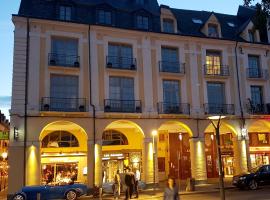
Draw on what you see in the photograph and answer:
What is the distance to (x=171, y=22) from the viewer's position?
28438mm

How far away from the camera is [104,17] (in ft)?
87.7

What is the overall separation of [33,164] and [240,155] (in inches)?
602

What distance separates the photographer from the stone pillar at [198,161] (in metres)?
26.3

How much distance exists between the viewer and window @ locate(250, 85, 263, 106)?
29436mm

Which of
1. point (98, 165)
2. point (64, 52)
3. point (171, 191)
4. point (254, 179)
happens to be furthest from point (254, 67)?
point (171, 191)

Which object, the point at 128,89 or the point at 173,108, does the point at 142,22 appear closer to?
the point at 128,89

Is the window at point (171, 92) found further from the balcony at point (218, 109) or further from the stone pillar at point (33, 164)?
the stone pillar at point (33, 164)

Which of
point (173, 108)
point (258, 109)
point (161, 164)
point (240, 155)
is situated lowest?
point (161, 164)

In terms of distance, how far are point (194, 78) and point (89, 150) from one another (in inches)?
382

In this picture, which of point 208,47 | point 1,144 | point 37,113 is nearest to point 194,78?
point 208,47

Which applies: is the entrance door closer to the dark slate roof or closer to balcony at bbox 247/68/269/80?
balcony at bbox 247/68/269/80

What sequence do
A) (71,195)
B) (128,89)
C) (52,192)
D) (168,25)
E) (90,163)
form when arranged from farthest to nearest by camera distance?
(168,25), (128,89), (90,163), (71,195), (52,192)

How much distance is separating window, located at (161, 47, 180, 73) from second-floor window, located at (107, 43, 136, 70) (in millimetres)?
2502

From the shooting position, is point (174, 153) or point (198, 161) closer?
point (198, 161)
